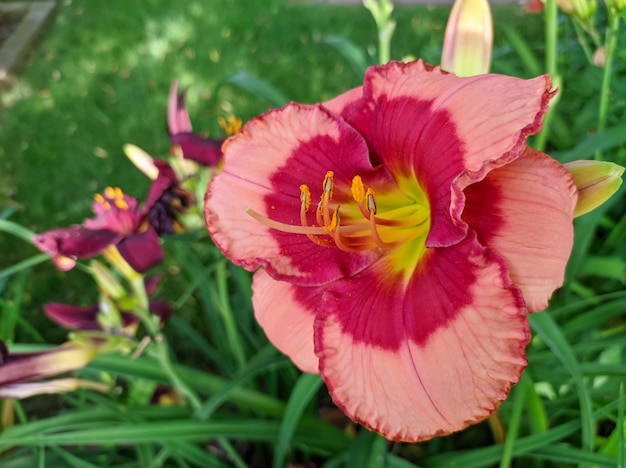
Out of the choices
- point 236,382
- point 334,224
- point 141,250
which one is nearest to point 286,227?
point 334,224

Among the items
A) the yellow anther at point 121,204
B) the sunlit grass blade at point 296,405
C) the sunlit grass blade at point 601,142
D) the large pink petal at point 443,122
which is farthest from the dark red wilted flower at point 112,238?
the sunlit grass blade at point 601,142

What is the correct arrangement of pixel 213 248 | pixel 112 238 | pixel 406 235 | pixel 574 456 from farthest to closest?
1. pixel 213 248
2. pixel 112 238
3. pixel 574 456
4. pixel 406 235

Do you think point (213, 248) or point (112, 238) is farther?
point (213, 248)

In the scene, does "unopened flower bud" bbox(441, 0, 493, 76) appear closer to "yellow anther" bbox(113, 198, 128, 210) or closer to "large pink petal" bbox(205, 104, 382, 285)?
"large pink petal" bbox(205, 104, 382, 285)

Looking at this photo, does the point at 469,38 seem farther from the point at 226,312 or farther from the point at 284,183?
the point at 226,312

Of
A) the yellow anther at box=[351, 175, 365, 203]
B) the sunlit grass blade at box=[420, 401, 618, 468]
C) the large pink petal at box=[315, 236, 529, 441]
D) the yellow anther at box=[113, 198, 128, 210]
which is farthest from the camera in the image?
the yellow anther at box=[113, 198, 128, 210]

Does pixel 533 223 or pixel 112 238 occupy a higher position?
pixel 533 223

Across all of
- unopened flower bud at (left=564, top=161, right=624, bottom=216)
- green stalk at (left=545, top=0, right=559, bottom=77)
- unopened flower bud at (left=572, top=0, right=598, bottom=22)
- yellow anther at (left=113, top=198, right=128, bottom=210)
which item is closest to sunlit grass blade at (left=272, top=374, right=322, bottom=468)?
yellow anther at (left=113, top=198, right=128, bottom=210)
